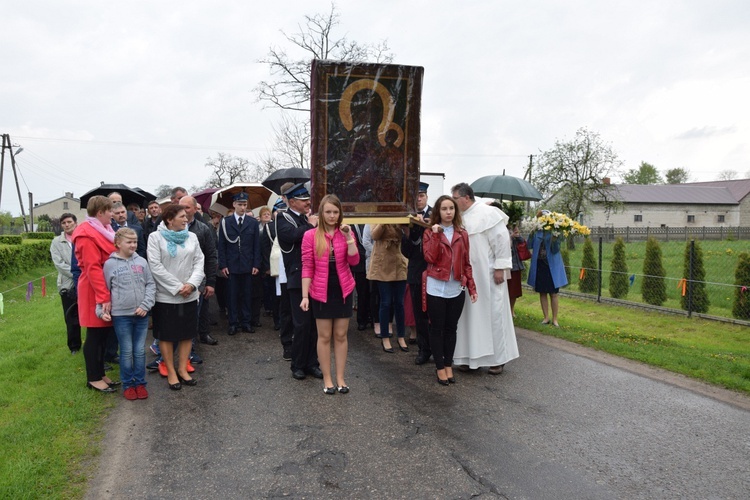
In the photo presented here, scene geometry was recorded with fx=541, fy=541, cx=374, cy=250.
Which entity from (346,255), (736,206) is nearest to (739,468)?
(346,255)

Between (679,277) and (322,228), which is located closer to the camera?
(322,228)

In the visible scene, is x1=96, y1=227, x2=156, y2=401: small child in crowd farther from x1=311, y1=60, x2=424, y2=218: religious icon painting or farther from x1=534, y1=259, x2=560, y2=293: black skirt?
x1=534, y1=259, x2=560, y2=293: black skirt

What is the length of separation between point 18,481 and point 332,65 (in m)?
4.23

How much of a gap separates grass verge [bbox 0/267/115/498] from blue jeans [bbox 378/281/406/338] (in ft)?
11.0

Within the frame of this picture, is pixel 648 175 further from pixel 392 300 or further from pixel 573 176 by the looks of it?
pixel 392 300

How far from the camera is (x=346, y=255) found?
17.3ft

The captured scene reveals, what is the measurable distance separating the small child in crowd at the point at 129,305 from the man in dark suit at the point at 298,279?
1.38m

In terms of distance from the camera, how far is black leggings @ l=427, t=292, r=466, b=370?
552 centimetres

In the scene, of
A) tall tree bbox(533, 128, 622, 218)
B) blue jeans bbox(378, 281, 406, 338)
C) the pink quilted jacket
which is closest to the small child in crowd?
the pink quilted jacket

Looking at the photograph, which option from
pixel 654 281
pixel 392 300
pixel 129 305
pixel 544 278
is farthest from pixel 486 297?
pixel 654 281

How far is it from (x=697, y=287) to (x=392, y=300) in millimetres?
8180

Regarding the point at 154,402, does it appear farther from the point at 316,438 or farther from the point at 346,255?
the point at 346,255

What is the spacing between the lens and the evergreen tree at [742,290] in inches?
448

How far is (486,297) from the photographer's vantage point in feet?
19.5
